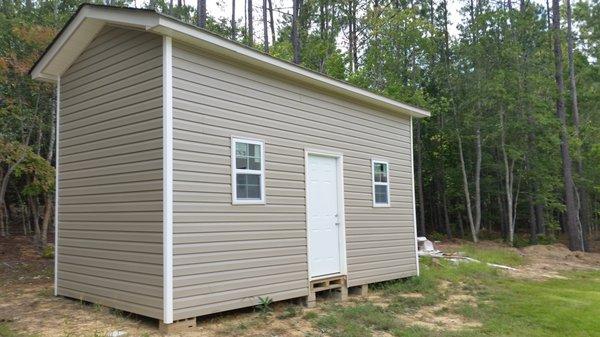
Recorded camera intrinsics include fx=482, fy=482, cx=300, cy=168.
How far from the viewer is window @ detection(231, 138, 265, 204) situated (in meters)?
6.04

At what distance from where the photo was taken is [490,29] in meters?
18.5

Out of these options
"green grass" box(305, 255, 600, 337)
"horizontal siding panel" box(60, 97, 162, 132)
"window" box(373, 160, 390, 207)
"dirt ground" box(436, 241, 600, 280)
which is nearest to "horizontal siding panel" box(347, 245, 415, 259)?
"green grass" box(305, 255, 600, 337)

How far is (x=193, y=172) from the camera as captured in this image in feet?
18.2

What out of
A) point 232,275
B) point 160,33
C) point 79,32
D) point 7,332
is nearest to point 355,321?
point 232,275

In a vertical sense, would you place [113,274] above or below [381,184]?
below

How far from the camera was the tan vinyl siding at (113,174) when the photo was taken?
5449mm

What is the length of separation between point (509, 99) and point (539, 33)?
3.23 metres

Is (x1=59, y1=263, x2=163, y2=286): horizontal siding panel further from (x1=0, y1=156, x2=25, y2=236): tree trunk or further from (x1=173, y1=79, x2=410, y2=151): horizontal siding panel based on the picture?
(x1=0, y1=156, x2=25, y2=236): tree trunk

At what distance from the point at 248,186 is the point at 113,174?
1.69 meters

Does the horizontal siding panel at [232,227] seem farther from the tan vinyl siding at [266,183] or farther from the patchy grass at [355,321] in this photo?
the patchy grass at [355,321]

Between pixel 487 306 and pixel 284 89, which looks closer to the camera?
pixel 284 89

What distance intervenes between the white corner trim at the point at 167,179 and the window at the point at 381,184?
4.36 m

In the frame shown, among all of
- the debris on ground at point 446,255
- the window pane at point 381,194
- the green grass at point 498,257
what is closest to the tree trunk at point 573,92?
the green grass at point 498,257

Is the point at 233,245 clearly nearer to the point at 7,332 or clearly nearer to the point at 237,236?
the point at 237,236
